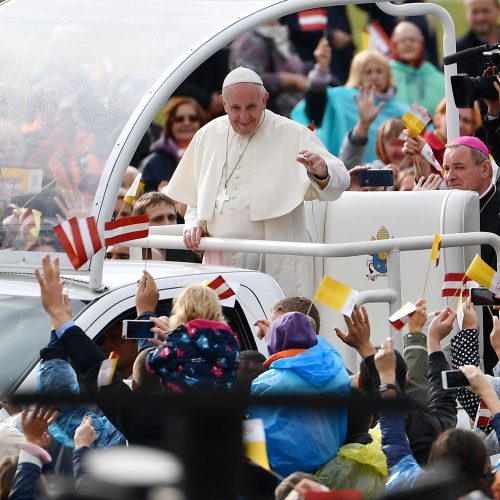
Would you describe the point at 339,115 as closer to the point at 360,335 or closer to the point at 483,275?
the point at 483,275

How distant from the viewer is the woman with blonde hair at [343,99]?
11.2m

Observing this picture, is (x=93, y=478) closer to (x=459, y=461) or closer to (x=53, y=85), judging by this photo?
(x=459, y=461)

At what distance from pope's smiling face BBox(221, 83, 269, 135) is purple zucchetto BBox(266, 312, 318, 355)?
2375 millimetres

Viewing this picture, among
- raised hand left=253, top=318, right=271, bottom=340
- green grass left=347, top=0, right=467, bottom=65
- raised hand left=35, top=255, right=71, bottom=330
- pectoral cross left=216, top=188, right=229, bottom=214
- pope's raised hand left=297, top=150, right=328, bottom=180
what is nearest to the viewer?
raised hand left=35, top=255, right=71, bottom=330

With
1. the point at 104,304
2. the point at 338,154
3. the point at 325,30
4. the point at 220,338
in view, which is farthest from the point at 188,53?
the point at 325,30

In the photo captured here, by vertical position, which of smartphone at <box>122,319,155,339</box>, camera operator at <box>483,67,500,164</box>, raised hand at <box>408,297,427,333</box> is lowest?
raised hand at <box>408,297,427,333</box>

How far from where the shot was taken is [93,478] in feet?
3.56

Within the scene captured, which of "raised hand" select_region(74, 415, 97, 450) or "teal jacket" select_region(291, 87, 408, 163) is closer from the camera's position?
"raised hand" select_region(74, 415, 97, 450)

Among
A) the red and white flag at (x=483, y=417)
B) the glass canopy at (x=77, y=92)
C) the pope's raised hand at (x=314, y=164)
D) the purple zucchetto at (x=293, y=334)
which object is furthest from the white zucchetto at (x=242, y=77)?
the red and white flag at (x=483, y=417)

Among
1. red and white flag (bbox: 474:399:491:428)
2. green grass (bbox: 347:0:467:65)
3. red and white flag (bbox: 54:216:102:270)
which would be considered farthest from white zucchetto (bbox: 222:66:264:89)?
green grass (bbox: 347:0:467:65)

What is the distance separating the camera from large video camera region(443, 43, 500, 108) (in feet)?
21.4

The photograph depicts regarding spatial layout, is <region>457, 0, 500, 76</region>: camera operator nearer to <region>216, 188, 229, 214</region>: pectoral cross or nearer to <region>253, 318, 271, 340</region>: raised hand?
<region>216, 188, 229, 214</region>: pectoral cross

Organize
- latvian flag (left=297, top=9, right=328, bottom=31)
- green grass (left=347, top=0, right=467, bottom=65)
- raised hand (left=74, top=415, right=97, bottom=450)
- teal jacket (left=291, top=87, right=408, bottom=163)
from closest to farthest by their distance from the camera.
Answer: raised hand (left=74, top=415, right=97, bottom=450)
latvian flag (left=297, top=9, right=328, bottom=31)
teal jacket (left=291, top=87, right=408, bottom=163)
green grass (left=347, top=0, right=467, bottom=65)

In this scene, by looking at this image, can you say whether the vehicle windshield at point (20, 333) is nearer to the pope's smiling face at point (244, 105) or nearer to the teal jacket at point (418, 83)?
the pope's smiling face at point (244, 105)
